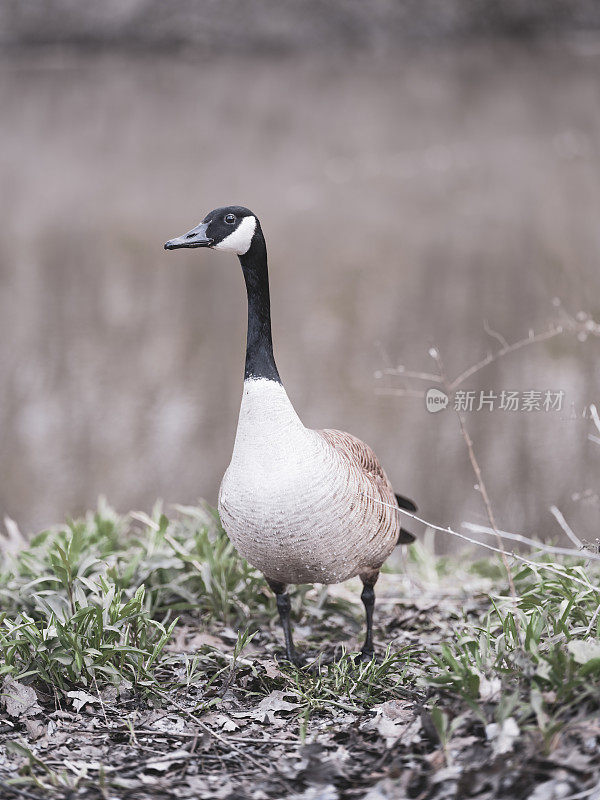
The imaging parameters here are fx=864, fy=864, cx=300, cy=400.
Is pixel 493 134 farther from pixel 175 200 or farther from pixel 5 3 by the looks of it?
pixel 5 3

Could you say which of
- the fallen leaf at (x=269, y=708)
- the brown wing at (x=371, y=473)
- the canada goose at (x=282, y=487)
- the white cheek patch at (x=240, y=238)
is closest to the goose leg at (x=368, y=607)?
the canada goose at (x=282, y=487)

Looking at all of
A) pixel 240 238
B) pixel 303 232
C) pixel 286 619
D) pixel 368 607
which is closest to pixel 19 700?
pixel 286 619

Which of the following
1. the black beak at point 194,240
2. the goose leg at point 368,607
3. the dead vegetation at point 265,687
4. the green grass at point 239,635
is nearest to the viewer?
the dead vegetation at point 265,687

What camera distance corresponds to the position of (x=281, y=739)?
9.61ft

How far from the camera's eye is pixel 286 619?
11.9ft

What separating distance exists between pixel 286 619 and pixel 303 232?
352 inches

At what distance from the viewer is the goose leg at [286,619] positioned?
11.7 feet

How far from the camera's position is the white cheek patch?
347cm

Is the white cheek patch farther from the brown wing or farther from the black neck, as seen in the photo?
the brown wing

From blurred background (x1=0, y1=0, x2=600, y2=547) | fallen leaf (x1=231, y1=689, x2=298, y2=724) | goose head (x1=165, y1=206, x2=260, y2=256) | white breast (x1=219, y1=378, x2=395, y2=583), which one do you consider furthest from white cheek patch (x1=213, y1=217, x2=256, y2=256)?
fallen leaf (x1=231, y1=689, x2=298, y2=724)

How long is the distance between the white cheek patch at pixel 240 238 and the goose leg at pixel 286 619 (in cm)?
138

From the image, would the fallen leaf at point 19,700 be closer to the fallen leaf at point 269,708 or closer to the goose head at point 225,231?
the fallen leaf at point 269,708

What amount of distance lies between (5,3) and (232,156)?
304 inches

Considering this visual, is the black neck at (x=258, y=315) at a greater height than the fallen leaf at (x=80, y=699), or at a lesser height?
greater
